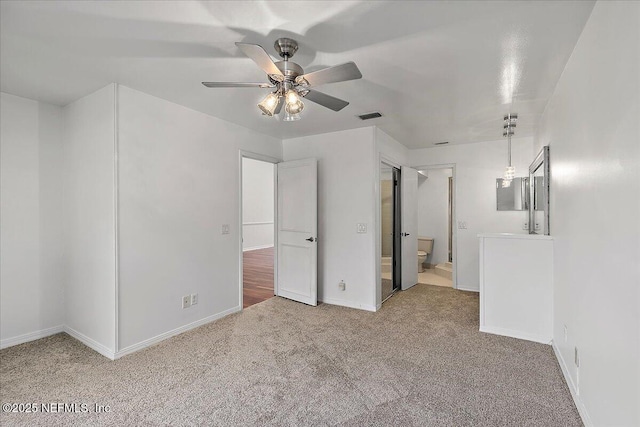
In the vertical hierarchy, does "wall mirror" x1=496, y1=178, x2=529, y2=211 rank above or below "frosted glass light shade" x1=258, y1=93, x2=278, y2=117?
below

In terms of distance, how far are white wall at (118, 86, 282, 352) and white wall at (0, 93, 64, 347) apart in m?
1.14

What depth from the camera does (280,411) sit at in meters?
1.90

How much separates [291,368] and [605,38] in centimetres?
279

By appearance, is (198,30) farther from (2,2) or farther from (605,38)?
(605,38)

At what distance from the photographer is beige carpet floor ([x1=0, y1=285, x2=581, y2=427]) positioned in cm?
186

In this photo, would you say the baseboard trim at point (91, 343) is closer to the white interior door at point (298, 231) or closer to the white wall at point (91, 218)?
the white wall at point (91, 218)

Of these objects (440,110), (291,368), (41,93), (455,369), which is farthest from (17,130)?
(455,369)

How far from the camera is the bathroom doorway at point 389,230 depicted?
4.22 metres

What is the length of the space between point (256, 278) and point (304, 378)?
11.4ft

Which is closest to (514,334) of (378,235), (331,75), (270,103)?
(378,235)

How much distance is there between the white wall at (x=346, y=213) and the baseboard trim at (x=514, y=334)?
1242 mm

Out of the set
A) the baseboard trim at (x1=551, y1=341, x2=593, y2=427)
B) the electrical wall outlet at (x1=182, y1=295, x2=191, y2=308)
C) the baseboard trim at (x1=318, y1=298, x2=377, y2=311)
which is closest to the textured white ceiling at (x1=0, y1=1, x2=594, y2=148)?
the electrical wall outlet at (x1=182, y1=295, x2=191, y2=308)

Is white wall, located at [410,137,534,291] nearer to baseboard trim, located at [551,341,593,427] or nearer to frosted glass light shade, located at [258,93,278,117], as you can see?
baseboard trim, located at [551,341,593,427]

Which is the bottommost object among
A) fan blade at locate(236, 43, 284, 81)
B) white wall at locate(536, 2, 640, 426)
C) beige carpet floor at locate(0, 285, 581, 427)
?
beige carpet floor at locate(0, 285, 581, 427)
